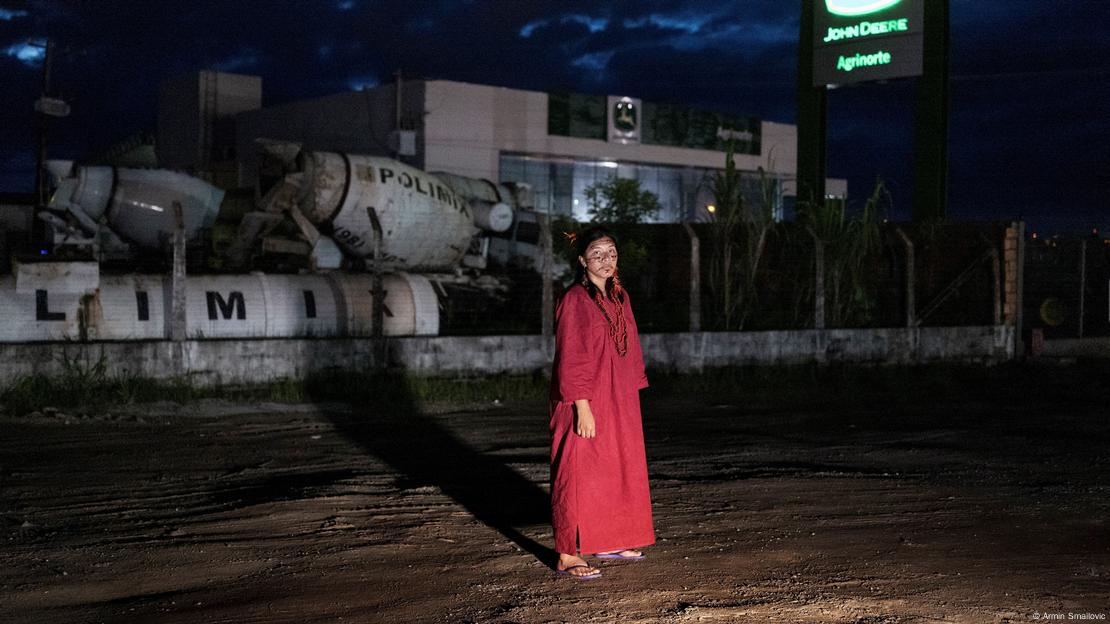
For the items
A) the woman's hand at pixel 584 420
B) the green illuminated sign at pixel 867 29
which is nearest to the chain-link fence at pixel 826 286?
the green illuminated sign at pixel 867 29

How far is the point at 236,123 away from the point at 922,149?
4322cm

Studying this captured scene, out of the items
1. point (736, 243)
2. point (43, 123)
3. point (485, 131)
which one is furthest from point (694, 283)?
point (485, 131)

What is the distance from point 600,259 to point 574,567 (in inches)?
58.2

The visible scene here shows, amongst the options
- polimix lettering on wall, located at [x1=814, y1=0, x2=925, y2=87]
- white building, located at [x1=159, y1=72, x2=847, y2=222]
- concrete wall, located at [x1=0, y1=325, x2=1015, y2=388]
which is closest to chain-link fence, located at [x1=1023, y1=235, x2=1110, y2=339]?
concrete wall, located at [x1=0, y1=325, x2=1015, y2=388]

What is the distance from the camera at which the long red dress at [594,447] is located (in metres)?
5.38

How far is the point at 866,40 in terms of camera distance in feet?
76.1

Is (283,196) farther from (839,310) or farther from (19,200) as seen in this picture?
(19,200)

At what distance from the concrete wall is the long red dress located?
25.0 ft

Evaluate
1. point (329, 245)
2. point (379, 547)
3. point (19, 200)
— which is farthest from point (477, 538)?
point (19, 200)

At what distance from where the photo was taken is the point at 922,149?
23531 mm

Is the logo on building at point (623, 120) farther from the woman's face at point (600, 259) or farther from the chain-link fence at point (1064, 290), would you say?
the woman's face at point (600, 259)

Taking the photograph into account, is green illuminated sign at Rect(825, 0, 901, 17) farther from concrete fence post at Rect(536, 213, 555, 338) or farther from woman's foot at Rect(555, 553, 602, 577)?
woman's foot at Rect(555, 553, 602, 577)

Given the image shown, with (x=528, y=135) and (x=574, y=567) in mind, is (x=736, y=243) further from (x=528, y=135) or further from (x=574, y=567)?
(x=528, y=135)

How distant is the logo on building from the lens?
181ft
